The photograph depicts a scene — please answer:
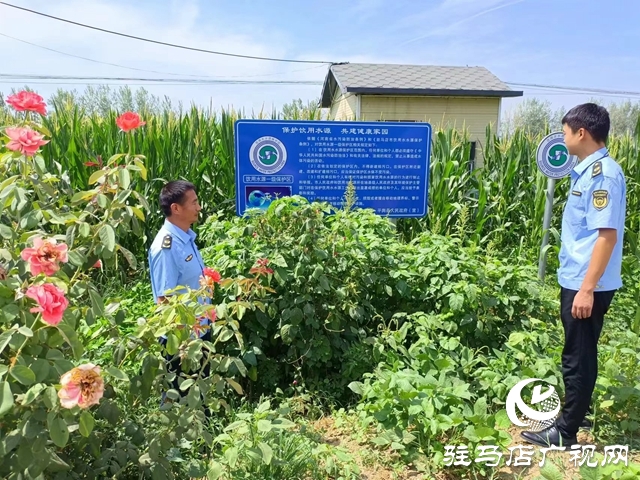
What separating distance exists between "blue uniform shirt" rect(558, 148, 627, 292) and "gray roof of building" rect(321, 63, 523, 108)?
10.5m

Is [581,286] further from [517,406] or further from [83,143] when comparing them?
[83,143]

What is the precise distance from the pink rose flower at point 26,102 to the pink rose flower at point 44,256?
65 centimetres

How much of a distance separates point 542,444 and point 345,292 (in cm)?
145

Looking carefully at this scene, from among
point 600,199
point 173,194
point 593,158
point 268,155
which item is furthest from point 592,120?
point 268,155

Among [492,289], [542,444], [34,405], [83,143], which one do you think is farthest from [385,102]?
[34,405]

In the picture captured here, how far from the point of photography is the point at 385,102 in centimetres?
1316

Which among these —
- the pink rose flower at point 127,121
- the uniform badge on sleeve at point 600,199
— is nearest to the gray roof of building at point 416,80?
the uniform badge on sleeve at point 600,199

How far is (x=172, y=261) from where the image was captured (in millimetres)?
2717

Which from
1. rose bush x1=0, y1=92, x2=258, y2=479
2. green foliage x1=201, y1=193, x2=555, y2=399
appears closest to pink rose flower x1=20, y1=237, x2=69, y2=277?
rose bush x1=0, y1=92, x2=258, y2=479

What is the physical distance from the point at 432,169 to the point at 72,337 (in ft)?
18.5

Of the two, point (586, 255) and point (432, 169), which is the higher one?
point (432, 169)
